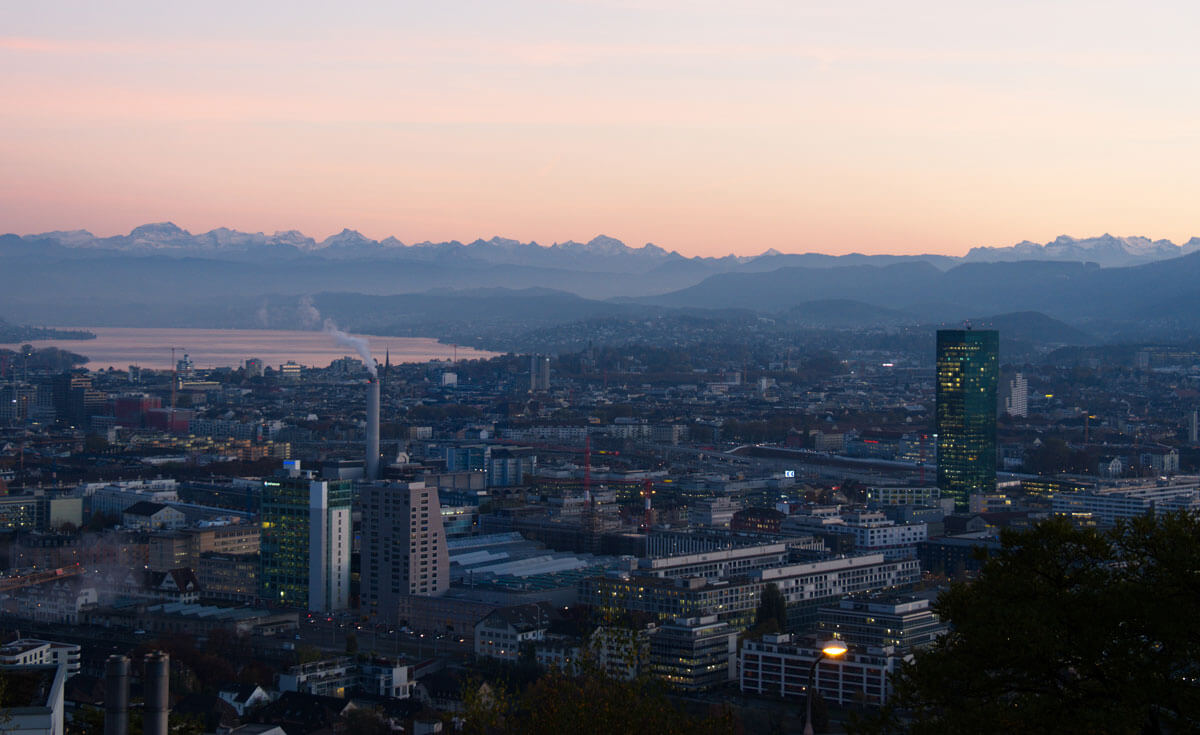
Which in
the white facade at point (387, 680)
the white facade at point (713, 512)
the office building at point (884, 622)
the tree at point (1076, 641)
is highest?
the tree at point (1076, 641)

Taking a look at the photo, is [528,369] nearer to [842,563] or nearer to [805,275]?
[842,563]

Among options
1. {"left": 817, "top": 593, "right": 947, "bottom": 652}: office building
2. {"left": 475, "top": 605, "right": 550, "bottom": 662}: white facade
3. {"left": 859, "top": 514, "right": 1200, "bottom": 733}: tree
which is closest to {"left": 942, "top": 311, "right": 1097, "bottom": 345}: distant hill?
{"left": 817, "top": 593, "right": 947, "bottom": 652}: office building

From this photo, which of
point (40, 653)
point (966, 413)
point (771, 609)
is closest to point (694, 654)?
point (771, 609)

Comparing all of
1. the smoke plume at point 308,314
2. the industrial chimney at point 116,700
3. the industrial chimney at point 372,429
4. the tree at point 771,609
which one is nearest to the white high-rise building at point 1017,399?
the industrial chimney at point 372,429

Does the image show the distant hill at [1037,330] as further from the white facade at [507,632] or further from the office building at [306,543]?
the white facade at [507,632]

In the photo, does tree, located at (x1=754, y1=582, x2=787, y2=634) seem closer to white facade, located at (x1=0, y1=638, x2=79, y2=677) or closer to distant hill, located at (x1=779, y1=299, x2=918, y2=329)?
white facade, located at (x1=0, y1=638, x2=79, y2=677)

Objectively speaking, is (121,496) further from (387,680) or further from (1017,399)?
(1017,399)

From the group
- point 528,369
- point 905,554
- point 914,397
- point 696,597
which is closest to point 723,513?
point 905,554
